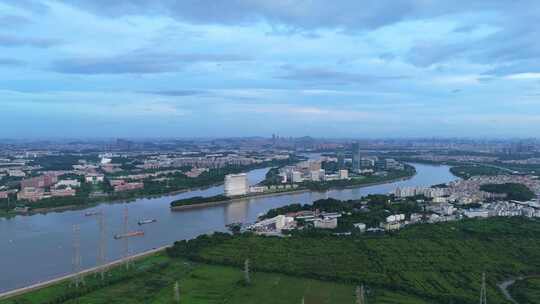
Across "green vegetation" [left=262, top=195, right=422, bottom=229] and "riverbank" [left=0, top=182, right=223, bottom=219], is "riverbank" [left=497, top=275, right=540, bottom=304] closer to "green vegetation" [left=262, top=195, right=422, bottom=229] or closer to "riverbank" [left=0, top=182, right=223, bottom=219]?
"green vegetation" [left=262, top=195, right=422, bottom=229]

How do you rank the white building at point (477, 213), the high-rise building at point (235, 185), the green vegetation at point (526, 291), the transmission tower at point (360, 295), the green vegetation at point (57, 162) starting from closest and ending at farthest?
the transmission tower at point (360, 295)
the green vegetation at point (526, 291)
the white building at point (477, 213)
the high-rise building at point (235, 185)
the green vegetation at point (57, 162)

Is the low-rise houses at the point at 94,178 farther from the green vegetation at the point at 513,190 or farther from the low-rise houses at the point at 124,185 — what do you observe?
the green vegetation at the point at 513,190

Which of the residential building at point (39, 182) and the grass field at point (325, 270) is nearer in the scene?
the grass field at point (325, 270)

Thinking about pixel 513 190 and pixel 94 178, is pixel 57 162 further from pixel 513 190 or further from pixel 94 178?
pixel 513 190

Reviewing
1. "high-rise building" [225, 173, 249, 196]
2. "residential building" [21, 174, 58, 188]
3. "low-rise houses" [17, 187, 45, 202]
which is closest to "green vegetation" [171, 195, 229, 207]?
"high-rise building" [225, 173, 249, 196]

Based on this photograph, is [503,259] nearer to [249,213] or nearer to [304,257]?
[304,257]

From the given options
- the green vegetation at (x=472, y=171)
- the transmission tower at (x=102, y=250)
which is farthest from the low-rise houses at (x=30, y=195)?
the green vegetation at (x=472, y=171)
